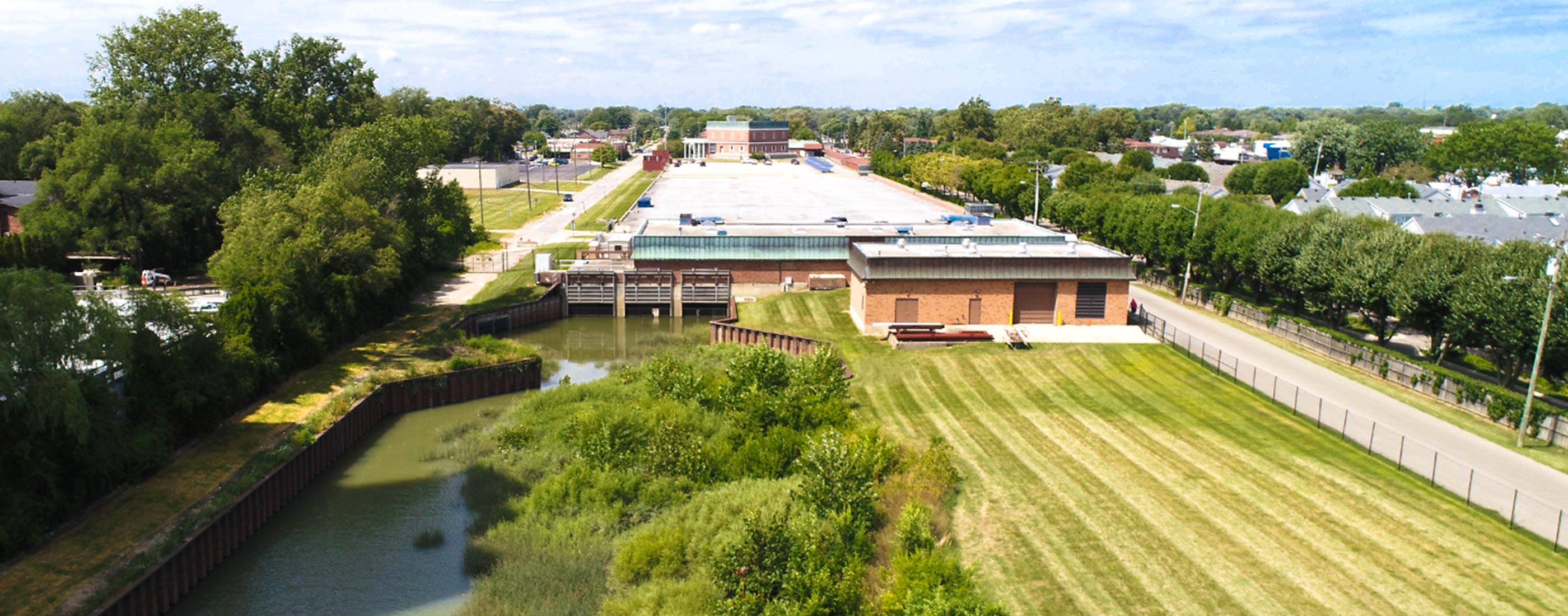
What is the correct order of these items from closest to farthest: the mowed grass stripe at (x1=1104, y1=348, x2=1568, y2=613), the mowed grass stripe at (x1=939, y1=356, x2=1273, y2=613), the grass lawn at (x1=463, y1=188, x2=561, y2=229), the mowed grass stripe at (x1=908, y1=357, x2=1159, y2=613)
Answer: the mowed grass stripe at (x1=939, y1=356, x2=1273, y2=613) < the mowed grass stripe at (x1=908, y1=357, x2=1159, y2=613) < the mowed grass stripe at (x1=1104, y1=348, x2=1568, y2=613) < the grass lawn at (x1=463, y1=188, x2=561, y2=229)

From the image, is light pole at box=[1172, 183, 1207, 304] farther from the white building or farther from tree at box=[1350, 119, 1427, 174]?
the white building

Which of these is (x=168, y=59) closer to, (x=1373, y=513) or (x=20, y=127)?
(x=20, y=127)

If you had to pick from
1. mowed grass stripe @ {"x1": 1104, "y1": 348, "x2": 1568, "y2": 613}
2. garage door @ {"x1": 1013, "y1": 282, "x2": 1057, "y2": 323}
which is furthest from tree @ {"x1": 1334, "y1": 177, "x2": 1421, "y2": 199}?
mowed grass stripe @ {"x1": 1104, "y1": 348, "x2": 1568, "y2": 613}

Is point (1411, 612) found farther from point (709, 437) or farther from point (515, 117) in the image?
point (515, 117)

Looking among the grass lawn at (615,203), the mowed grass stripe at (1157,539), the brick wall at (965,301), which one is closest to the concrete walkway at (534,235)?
the grass lawn at (615,203)

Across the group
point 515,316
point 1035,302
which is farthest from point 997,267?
point 515,316

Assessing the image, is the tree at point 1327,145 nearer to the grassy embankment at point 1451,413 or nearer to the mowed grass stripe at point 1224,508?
the grassy embankment at point 1451,413

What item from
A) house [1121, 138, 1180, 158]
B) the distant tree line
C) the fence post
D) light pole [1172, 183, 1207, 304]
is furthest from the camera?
house [1121, 138, 1180, 158]
